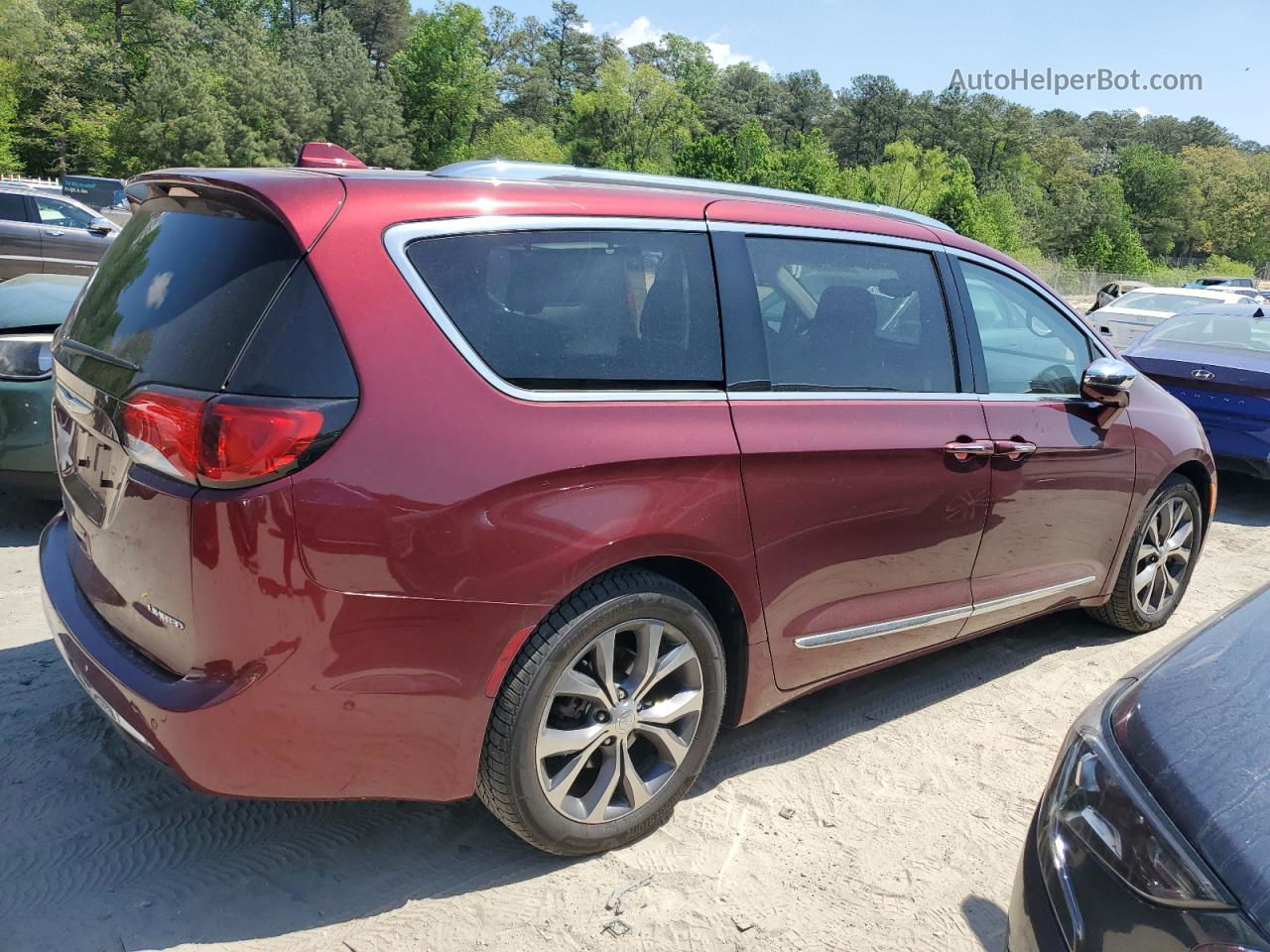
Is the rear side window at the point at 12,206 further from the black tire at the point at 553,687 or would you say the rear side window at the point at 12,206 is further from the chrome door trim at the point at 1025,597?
the chrome door trim at the point at 1025,597

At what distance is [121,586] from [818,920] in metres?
1.92

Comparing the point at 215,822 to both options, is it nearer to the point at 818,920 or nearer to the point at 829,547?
the point at 818,920

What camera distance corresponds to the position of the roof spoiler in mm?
2752

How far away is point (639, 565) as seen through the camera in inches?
101

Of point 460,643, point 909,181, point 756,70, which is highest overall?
point 756,70

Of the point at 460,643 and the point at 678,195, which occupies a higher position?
the point at 678,195

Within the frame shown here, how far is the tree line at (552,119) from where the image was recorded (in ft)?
207

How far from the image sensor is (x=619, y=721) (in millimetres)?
2592

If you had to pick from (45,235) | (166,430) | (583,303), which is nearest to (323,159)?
(583,303)

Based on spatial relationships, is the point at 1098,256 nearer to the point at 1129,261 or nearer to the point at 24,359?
the point at 1129,261

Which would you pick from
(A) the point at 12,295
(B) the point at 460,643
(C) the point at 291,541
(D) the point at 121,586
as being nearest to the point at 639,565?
(B) the point at 460,643

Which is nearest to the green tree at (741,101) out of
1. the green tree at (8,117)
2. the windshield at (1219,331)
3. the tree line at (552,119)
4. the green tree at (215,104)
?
the tree line at (552,119)

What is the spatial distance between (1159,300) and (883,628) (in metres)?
13.3

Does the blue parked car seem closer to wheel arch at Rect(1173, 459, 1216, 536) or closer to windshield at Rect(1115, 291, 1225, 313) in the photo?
wheel arch at Rect(1173, 459, 1216, 536)
